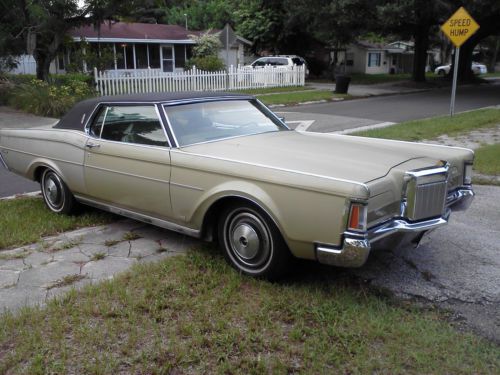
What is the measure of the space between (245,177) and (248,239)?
478mm

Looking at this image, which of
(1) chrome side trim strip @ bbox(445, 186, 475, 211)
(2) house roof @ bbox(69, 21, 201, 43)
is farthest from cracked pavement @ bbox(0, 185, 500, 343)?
(2) house roof @ bbox(69, 21, 201, 43)

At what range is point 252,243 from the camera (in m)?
3.96

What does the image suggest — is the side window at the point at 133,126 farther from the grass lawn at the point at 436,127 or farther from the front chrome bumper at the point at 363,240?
the grass lawn at the point at 436,127

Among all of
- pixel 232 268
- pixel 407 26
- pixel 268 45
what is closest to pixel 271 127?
pixel 232 268

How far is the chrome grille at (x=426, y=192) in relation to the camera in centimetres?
368

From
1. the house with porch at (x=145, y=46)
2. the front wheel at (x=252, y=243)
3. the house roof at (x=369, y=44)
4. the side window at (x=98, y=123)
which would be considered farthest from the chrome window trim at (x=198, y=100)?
the house roof at (x=369, y=44)

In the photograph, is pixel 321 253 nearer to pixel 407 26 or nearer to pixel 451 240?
pixel 451 240

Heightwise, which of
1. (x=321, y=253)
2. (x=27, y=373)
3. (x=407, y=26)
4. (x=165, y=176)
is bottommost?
(x=27, y=373)

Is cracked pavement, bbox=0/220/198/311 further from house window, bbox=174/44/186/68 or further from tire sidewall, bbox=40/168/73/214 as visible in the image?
house window, bbox=174/44/186/68

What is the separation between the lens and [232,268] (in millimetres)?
4168

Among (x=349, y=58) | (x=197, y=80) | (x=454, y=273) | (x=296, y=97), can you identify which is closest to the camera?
(x=454, y=273)

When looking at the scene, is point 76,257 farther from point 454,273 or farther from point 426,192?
point 454,273

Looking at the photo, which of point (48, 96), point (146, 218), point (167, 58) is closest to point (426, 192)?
point (146, 218)

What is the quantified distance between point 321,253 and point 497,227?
105 inches
